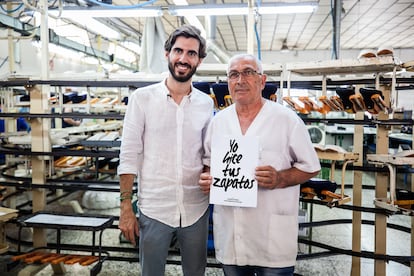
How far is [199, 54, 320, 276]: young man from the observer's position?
1.33 metres

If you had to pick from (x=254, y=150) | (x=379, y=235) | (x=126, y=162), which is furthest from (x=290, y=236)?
(x=379, y=235)

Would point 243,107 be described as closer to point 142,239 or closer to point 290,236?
point 290,236

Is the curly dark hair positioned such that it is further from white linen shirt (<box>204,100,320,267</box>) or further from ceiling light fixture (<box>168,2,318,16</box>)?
ceiling light fixture (<box>168,2,318,16</box>)

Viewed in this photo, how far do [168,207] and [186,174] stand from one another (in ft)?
0.59

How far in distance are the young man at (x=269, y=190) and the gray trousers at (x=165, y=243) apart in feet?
0.67

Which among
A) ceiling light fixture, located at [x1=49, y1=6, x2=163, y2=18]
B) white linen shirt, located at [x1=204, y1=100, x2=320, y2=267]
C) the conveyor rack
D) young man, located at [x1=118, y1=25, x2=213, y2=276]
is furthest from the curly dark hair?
ceiling light fixture, located at [x1=49, y1=6, x2=163, y2=18]

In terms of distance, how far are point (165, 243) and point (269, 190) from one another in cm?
59

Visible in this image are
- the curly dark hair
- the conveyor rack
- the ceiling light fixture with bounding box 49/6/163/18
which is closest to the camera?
the curly dark hair

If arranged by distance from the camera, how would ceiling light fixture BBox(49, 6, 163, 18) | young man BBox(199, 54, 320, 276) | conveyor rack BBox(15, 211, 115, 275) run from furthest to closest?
ceiling light fixture BBox(49, 6, 163, 18), conveyor rack BBox(15, 211, 115, 275), young man BBox(199, 54, 320, 276)

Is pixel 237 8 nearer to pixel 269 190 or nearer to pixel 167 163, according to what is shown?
pixel 167 163

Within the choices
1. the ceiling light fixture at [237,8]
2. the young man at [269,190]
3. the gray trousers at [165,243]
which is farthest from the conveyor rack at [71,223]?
the ceiling light fixture at [237,8]

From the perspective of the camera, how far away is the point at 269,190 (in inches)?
52.6

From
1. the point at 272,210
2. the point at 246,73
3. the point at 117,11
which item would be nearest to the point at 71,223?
the point at 272,210

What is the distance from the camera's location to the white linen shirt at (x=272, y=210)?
1.33 m
